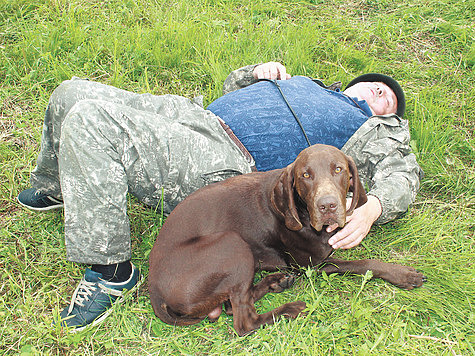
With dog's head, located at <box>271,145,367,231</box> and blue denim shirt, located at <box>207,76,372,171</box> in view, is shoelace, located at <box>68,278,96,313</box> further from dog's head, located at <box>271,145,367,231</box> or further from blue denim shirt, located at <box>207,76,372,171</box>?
blue denim shirt, located at <box>207,76,372,171</box>

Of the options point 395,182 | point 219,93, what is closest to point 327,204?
point 395,182

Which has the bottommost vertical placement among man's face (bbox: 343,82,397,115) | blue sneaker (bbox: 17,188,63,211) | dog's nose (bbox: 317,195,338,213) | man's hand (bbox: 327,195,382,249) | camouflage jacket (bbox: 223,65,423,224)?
blue sneaker (bbox: 17,188,63,211)

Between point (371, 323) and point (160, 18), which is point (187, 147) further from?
point (160, 18)

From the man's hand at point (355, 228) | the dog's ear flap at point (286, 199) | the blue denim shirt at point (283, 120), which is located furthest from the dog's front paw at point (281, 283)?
the blue denim shirt at point (283, 120)

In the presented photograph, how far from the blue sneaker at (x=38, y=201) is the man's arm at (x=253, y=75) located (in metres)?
2.04

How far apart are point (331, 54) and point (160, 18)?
2.17 metres

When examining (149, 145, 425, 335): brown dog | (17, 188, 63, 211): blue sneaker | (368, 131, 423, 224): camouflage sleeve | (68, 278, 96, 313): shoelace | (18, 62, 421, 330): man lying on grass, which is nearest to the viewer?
(149, 145, 425, 335): brown dog

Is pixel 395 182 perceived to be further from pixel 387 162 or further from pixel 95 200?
pixel 95 200

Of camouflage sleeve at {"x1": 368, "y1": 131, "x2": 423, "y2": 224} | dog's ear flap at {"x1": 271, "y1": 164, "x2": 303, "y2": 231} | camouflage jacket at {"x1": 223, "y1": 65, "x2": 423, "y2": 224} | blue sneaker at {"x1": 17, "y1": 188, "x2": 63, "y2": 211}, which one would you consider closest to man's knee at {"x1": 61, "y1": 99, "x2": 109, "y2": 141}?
blue sneaker at {"x1": 17, "y1": 188, "x2": 63, "y2": 211}

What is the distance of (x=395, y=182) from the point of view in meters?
3.88

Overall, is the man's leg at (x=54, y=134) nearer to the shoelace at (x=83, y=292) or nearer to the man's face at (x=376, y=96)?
the shoelace at (x=83, y=292)

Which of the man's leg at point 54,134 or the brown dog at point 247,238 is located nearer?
the brown dog at point 247,238

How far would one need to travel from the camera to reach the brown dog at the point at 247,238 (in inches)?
124

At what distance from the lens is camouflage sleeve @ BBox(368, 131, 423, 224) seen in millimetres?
3791
